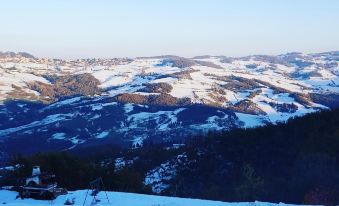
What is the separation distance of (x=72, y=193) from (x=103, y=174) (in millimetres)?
23731

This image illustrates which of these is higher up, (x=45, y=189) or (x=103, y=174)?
(x=45, y=189)

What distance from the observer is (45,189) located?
84.7ft

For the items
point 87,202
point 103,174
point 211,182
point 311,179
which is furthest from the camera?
point 211,182

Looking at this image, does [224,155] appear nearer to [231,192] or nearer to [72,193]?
[231,192]

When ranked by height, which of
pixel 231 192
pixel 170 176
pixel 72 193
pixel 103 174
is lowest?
pixel 170 176

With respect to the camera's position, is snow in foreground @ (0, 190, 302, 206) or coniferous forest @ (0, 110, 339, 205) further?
coniferous forest @ (0, 110, 339, 205)

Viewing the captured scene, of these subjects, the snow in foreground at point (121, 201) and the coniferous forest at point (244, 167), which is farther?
the coniferous forest at point (244, 167)

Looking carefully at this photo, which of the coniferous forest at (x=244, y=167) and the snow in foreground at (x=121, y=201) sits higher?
the snow in foreground at (x=121, y=201)

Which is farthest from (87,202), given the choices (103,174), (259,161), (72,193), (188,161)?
(188,161)

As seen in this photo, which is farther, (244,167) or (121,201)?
(244,167)

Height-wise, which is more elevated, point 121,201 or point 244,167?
point 121,201

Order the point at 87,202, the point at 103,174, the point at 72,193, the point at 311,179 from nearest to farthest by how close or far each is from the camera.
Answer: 1. the point at 87,202
2. the point at 72,193
3. the point at 103,174
4. the point at 311,179

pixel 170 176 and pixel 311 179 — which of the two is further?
pixel 170 176

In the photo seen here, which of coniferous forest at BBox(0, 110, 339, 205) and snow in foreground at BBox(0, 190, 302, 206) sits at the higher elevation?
snow in foreground at BBox(0, 190, 302, 206)
